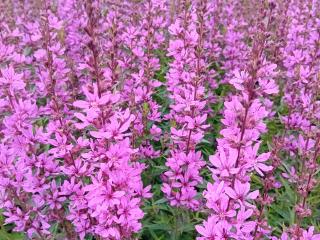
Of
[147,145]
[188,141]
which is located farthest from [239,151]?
[147,145]

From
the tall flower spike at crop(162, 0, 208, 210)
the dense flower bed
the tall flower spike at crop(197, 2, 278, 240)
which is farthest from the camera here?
the tall flower spike at crop(162, 0, 208, 210)

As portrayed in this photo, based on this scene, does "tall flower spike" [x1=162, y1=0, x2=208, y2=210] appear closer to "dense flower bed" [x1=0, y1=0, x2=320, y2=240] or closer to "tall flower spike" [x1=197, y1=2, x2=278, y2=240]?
"dense flower bed" [x1=0, y1=0, x2=320, y2=240]

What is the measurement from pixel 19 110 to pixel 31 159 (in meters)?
0.51

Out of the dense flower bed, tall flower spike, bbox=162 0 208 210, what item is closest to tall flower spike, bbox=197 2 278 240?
the dense flower bed

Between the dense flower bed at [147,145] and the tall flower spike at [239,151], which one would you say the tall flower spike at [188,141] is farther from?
the tall flower spike at [239,151]

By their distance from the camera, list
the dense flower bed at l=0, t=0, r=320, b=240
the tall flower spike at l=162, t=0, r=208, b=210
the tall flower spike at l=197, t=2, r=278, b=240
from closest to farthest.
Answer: the tall flower spike at l=197, t=2, r=278, b=240
the dense flower bed at l=0, t=0, r=320, b=240
the tall flower spike at l=162, t=0, r=208, b=210

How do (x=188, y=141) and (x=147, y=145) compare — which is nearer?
(x=188, y=141)

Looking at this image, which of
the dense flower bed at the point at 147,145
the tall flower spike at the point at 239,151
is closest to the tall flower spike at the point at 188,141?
the dense flower bed at the point at 147,145

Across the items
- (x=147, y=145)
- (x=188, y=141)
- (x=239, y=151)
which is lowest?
(x=147, y=145)

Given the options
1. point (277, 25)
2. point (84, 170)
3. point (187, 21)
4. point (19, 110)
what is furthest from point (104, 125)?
point (277, 25)

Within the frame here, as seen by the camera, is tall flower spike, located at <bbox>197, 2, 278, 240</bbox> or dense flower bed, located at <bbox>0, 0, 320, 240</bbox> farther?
dense flower bed, located at <bbox>0, 0, 320, 240</bbox>

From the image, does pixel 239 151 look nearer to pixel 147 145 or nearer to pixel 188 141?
pixel 188 141

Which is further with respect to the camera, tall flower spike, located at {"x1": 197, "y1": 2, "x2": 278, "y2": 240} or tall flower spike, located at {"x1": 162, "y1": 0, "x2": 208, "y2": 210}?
tall flower spike, located at {"x1": 162, "y1": 0, "x2": 208, "y2": 210}

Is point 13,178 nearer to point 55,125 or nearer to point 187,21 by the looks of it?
point 55,125
